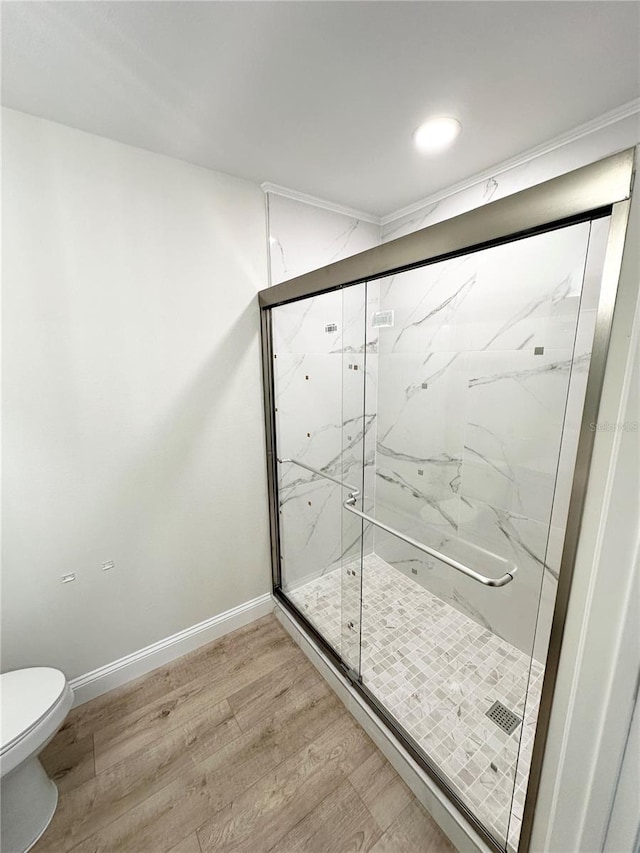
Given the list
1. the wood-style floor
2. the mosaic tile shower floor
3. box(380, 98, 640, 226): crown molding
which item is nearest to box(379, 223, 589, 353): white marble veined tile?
box(380, 98, 640, 226): crown molding

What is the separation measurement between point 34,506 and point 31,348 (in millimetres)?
636

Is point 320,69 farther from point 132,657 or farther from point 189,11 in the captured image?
point 132,657

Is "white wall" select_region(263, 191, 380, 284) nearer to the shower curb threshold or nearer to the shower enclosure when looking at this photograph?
the shower enclosure

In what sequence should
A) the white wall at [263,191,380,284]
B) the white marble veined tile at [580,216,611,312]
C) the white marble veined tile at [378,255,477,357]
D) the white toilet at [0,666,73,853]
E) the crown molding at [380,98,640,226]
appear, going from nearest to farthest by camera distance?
1. the white marble veined tile at [580,216,611,312]
2. the white toilet at [0,666,73,853]
3. the crown molding at [380,98,640,226]
4. the white marble veined tile at [378,255,477,357]
5. the white wall at [263,191,380,284]

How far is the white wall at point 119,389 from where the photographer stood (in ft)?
4.25

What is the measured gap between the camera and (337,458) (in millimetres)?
2154

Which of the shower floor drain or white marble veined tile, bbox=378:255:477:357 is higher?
white marble veined tile, bbox=378:255:477:357

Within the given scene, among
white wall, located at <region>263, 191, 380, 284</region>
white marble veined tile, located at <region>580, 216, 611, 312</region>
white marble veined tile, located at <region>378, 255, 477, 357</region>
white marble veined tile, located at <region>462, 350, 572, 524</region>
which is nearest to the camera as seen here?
white marble veined tile, located at <region>580, 216, 611, 312</region>

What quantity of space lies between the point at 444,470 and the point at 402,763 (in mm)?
1341

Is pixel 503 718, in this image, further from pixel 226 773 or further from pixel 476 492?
pixel 226 773

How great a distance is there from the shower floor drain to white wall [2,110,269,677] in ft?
4.66

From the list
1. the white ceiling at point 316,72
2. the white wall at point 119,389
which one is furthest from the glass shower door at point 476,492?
the white wall at point 119,389

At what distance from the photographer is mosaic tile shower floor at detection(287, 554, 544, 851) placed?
114cm

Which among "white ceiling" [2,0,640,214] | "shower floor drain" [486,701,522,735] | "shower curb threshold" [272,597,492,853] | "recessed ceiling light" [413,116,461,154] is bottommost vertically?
"shower curb threshold" [272,597,492,853]
